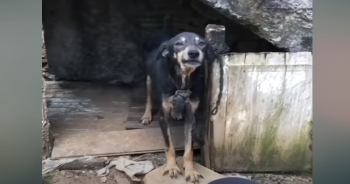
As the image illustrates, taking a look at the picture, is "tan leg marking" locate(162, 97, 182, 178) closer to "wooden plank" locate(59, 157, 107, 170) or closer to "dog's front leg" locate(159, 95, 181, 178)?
"dog's front leg" locate(159, 95, 181, 178)

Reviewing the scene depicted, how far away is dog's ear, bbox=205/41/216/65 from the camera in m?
1.08

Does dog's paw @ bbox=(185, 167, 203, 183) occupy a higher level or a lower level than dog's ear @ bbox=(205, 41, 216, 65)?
lower

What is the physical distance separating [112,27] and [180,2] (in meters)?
0.20

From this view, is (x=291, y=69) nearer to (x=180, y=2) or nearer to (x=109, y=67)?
(x=180, y=2)

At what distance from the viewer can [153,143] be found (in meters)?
1.11

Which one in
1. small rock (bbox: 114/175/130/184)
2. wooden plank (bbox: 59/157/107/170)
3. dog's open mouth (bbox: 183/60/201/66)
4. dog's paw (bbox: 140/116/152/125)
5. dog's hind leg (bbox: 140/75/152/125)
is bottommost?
small rock (bbox: 114/175/130/184)

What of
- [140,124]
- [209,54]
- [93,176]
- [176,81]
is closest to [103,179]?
[93,176]

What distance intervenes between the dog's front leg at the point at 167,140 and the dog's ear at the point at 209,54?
15 cm

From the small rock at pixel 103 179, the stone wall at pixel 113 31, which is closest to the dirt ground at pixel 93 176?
the small rock at pixel 103 179

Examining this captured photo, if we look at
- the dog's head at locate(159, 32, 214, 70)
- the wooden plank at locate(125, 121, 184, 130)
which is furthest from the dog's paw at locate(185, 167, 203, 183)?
the dog's head at locate(159, 32, 214, 70)

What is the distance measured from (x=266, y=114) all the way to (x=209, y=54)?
23 cm

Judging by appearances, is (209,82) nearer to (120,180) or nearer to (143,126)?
(143,126)

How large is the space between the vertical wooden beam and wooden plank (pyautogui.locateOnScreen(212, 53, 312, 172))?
0.02 meters

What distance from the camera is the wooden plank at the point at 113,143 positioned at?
3.56ft
